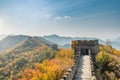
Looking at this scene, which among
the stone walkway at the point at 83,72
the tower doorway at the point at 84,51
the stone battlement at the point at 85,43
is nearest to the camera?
the stone walkway at the point at 83,72

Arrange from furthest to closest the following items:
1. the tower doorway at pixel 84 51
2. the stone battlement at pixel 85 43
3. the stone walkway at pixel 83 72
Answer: the stone battlement at pixel 85 43, the tower doorway at pixel 84 51, the stone walkway at pixel 83 72

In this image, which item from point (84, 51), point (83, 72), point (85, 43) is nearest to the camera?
Answer: point (83, 72)

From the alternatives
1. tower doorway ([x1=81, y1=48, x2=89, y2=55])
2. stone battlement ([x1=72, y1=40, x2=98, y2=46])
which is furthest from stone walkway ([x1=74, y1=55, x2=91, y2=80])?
stone battlement ([x1=72, y1=40, x2=98, y2=46])

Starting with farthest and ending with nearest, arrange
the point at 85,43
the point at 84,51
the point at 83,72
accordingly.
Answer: the point at 85,43 → the point at 84,51 → the point at 83,72

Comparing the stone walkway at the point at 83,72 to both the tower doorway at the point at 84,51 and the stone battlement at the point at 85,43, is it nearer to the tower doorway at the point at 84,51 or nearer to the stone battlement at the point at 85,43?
the tower doorway at the point at 84,51

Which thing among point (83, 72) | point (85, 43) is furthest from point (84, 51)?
point (83, 72)

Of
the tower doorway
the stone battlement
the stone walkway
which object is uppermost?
the stone battlement

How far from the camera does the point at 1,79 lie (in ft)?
601

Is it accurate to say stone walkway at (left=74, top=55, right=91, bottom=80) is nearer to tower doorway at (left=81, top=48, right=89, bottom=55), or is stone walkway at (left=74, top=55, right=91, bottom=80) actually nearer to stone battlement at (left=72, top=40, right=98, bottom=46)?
tower doorway at (left=81, top=48, right=89, bottom=55)

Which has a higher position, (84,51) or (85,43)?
(85,43)

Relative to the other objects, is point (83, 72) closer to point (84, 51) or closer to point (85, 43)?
point (84, 51)

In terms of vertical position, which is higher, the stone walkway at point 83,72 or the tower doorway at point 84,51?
the tower doorway at point 84,51

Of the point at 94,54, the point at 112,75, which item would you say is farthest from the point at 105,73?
the point at 94,54

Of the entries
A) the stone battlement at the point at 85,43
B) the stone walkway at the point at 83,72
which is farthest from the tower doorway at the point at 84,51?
the stone walkway at the point at 83,72
